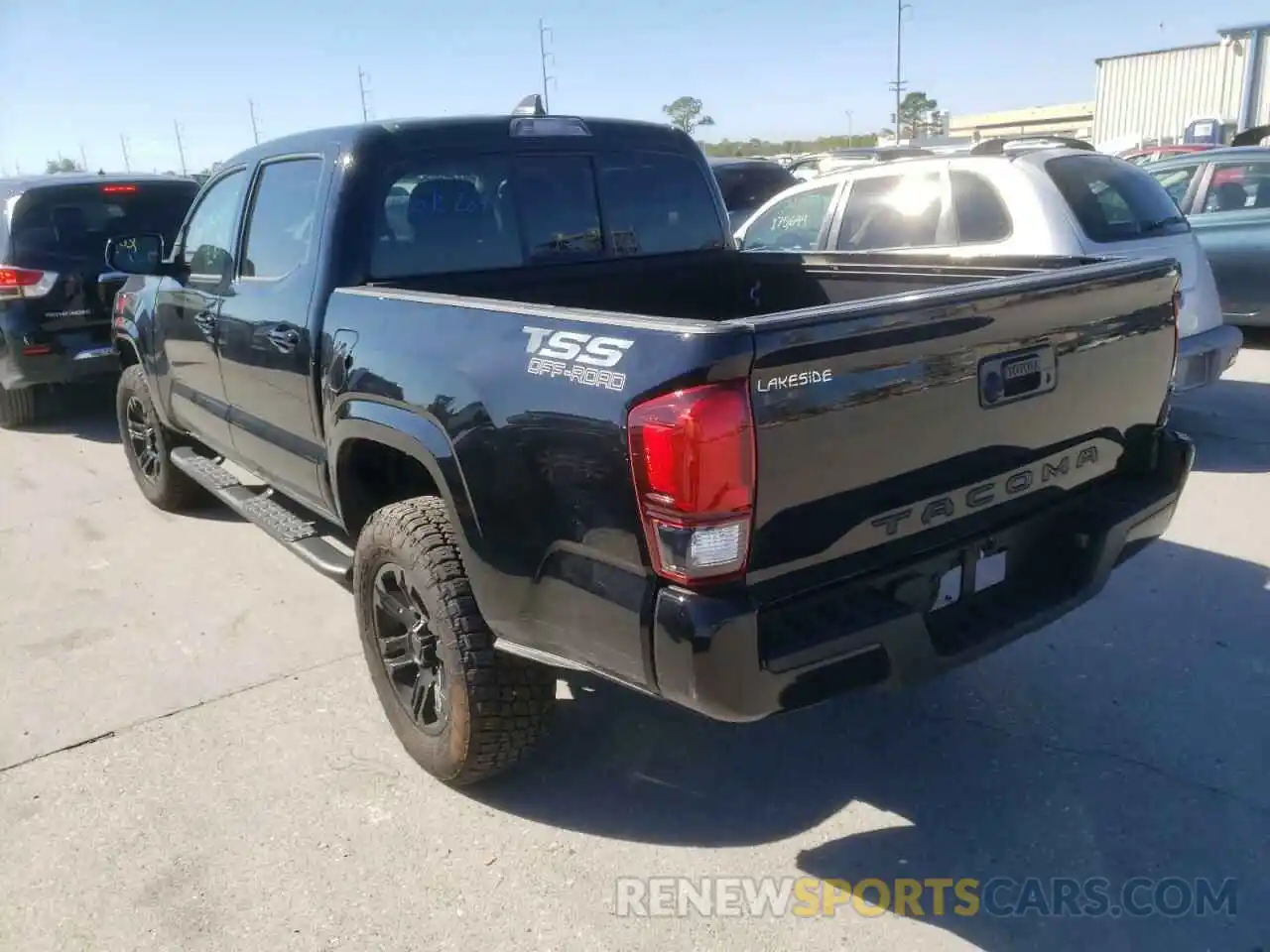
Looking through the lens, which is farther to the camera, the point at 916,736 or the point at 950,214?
the point at 950,214

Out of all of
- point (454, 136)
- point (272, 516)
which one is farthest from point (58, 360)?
point (454, 136)

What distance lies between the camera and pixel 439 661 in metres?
3.19

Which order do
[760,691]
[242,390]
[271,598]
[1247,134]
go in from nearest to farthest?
[760,691] → [242,390] → [271,598] → [1247,134]

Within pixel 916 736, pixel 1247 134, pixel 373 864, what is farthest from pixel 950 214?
pixel 1247 134

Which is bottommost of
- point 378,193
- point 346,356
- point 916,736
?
point 916,736

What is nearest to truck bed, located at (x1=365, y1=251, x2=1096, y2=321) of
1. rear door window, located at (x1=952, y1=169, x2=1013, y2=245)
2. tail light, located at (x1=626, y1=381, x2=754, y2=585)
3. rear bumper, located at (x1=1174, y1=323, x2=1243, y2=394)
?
tail light, located at (x1=626, y1=381, x2=754, y2=585)

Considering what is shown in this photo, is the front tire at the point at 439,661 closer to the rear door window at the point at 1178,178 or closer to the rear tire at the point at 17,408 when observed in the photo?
the rear tire at the point at 17,408

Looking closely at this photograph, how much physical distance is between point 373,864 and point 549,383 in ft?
4.85

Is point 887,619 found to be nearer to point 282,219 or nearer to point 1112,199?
point 282,219

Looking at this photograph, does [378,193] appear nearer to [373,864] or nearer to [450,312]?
[450,312]

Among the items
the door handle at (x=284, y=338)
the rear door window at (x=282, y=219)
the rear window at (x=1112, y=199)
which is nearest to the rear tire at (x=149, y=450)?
the rear door window at (x=282, y=219)

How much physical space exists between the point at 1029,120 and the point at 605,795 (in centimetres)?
6838

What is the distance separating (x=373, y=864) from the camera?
289 centimetres

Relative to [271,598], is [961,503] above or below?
above
